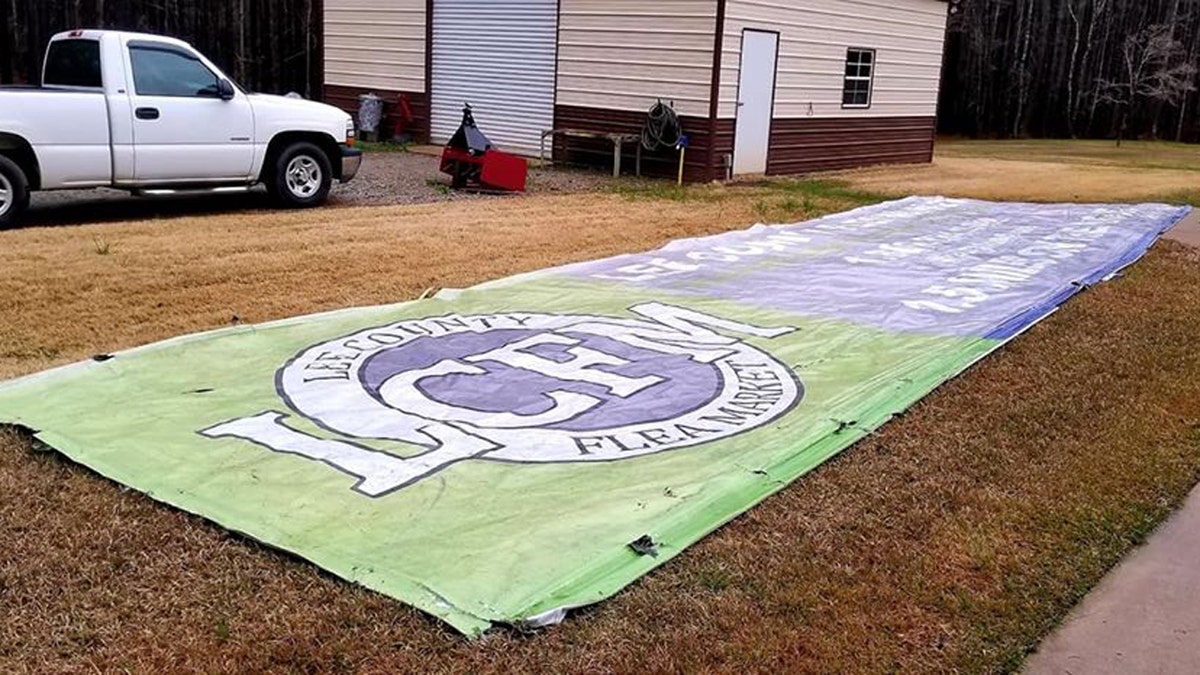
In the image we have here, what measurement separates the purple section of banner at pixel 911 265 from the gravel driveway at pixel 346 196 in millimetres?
3874

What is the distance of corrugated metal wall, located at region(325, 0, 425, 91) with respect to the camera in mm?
17969

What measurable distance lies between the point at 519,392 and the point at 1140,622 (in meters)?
2.59

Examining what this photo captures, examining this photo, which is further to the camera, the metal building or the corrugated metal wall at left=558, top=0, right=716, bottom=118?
the metal building

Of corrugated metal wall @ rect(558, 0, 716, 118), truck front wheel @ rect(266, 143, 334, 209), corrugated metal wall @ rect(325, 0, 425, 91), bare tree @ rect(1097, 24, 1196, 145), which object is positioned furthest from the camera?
bare tree @ rect(1097, 24, 1196, 145)

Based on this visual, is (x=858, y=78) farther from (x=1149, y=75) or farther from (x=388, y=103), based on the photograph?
(x=1149, y=75)

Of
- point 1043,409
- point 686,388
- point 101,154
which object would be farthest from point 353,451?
point 101,154

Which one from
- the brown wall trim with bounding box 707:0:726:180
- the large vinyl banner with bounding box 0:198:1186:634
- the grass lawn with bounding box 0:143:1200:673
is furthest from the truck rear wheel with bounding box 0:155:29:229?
the brown wall trim with bounding box 707:0:726:180

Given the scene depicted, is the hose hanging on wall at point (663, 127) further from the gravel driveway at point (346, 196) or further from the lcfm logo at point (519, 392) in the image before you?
the lcfm logo at point (519, 392)

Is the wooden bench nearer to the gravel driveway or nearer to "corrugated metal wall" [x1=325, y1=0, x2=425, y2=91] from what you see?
the gravel driveway

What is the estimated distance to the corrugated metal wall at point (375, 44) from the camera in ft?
59.0

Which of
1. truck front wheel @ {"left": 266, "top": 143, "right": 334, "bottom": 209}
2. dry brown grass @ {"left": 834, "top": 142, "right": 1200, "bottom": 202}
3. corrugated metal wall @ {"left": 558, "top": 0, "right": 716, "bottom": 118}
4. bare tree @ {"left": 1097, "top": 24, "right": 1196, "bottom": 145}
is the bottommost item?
truck front wheel @ {"left": 266, "top": 143, "right": 334, "bottom": 209}

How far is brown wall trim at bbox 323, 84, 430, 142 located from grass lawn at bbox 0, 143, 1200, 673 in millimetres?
11730

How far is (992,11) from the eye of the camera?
87.8ft

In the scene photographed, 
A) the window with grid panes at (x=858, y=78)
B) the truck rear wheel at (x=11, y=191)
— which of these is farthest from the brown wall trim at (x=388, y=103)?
the truck rear wheel at (x=11, y=191)
